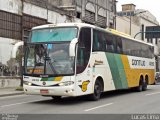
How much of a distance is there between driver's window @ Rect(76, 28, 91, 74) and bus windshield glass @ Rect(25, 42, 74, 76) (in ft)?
1.88

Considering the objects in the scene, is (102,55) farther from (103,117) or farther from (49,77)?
(103,117)

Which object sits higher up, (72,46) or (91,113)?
(72,46)

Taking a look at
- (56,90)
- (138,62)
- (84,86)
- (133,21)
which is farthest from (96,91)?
(133,21)

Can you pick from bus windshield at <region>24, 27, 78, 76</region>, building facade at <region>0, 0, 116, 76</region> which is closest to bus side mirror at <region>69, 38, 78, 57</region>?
bus windshield at <region>24, 27, 78, 76</region>

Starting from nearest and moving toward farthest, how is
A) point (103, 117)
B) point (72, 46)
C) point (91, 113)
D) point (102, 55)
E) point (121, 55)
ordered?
1. point (103, 117)
2. point (91, 113)
3. point (72, 46)
4. point (102, 55)
5. point (121, 55)

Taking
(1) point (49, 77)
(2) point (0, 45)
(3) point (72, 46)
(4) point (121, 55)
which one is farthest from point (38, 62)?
(2) point (0, 45)

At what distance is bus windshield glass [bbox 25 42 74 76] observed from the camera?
1592 centimetres

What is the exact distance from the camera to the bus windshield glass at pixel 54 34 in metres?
16.4

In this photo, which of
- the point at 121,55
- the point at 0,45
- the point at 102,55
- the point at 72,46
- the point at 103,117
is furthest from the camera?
the point at 0,45

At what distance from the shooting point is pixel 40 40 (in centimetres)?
1675

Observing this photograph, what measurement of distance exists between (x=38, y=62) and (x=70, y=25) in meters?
2.12

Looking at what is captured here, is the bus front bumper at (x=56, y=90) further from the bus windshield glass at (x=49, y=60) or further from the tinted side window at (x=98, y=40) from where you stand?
the tinted side window at (x=98, y=40)

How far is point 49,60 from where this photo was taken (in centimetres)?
1609

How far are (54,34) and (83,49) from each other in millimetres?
1413
